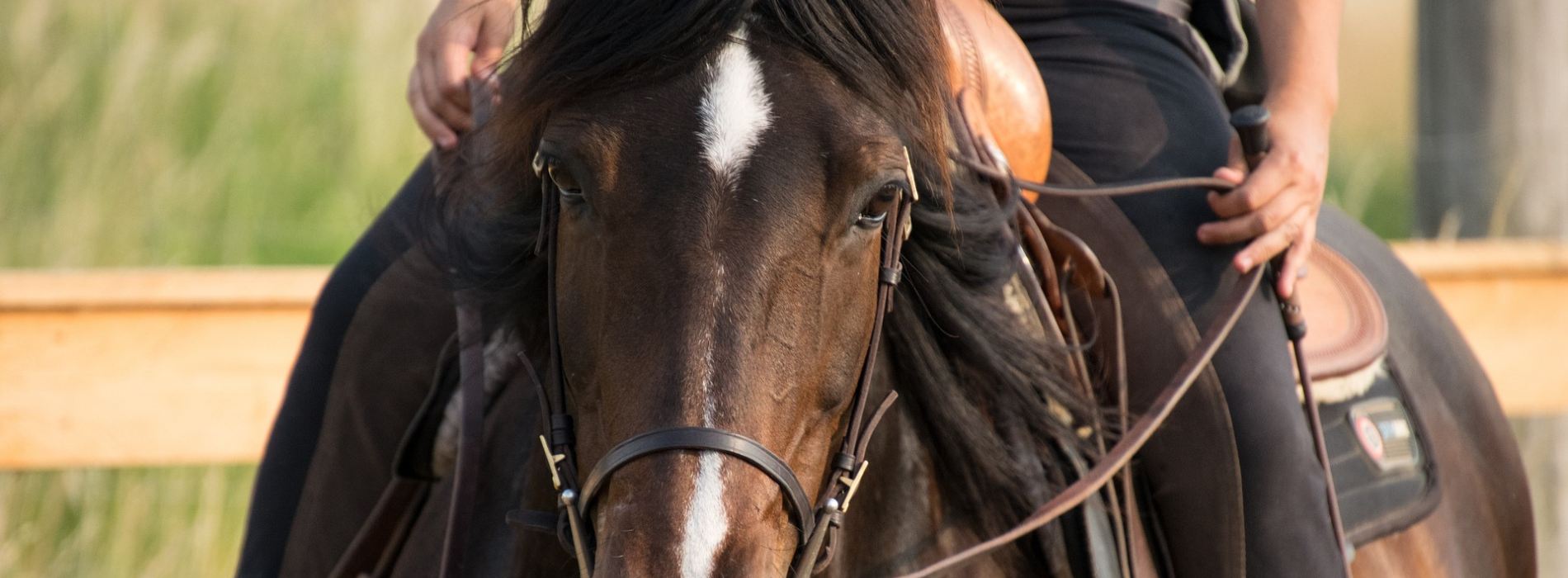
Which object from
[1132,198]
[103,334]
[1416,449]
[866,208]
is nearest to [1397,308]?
[1416,449]

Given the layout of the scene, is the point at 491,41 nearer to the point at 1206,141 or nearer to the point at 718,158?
the point at 718,158

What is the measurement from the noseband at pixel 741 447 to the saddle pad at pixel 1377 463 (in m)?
1.03

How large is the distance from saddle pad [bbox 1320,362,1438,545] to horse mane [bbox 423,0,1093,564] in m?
0.66

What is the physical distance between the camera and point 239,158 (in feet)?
19.1

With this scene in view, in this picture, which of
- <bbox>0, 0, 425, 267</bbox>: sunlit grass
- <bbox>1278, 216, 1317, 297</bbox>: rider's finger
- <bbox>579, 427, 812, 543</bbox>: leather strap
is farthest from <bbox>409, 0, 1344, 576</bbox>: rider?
<bbox>0, 0, 425, 267</bbox>: sunlit grass

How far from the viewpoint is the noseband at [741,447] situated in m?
1.32

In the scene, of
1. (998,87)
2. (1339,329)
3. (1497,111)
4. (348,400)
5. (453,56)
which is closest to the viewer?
(998,87)

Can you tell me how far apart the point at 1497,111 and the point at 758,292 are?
3.59m

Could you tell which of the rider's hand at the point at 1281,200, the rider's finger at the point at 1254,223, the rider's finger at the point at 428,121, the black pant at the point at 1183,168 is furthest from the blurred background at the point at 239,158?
the rider's finger at the point at 1254,223

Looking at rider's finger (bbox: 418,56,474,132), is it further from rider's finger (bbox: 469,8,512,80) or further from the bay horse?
the bay horse

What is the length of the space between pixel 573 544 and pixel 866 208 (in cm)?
51

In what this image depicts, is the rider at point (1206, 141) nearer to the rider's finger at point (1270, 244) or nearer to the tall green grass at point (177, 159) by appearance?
the rider's finger at point (1270, 244)

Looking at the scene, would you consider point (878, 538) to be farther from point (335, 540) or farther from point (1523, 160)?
point (1523, 160)

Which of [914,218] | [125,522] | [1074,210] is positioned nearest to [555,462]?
[914,218]
